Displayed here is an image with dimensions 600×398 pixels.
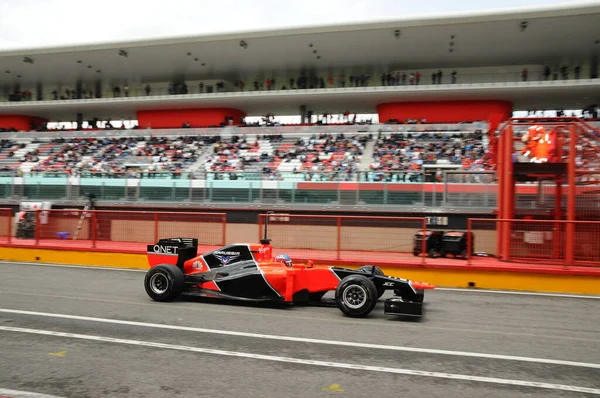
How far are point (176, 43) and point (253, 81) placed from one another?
21.2 ft

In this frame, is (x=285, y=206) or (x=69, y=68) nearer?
(x=285, y=206)

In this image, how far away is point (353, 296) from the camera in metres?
7.81

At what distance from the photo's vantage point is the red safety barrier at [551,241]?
1065cm

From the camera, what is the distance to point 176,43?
30688 millimetres

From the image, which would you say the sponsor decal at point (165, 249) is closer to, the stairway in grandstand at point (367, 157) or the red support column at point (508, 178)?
the red support column at point (508, 178)

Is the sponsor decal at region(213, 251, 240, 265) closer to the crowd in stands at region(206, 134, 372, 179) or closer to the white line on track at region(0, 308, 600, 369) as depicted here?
the white line on track at region(0, 308, 600, 369)

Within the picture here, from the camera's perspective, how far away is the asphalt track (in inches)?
191

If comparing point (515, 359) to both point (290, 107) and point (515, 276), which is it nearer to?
point (515, 276)

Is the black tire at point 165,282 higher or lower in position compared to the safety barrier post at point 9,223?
lower

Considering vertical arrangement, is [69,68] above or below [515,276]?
above

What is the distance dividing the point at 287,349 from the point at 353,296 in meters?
2.02

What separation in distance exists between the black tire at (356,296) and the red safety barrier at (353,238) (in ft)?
12.7

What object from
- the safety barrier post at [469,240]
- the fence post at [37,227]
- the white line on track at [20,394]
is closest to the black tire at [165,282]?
the white line on track at [20,394]

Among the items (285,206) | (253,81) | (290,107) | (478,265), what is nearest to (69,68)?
(253,81)
